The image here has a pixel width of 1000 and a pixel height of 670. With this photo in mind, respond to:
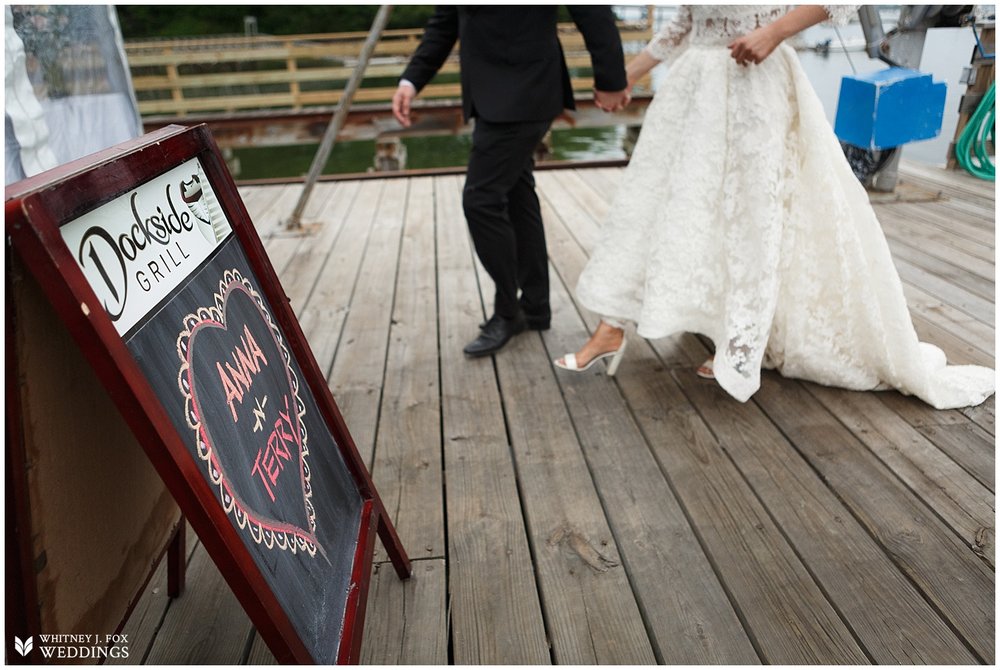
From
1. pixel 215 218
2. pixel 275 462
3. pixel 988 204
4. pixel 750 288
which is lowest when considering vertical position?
pixel 988 204

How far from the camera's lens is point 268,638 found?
0.77 metres

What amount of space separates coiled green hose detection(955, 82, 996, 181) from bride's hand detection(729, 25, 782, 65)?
362 centimetres

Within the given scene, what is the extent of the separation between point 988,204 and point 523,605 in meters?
4.06

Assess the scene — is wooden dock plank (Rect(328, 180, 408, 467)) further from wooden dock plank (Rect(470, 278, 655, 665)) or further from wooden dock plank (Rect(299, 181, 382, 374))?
wooden dock plank (Rect(470, 278, 655, 665))

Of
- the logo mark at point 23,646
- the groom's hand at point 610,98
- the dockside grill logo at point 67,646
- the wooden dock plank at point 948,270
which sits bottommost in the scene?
the wooden dock plank at point 948,270

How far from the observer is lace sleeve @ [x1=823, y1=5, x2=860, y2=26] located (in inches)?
63.4

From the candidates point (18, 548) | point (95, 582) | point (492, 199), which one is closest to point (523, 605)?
point (95, 582)

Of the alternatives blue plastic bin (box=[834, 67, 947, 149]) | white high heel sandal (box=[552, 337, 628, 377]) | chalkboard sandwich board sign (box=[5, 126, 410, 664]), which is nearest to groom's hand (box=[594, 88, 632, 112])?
white high heel sandal (box=[552, 337, 628, 377])

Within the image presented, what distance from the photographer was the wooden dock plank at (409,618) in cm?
115

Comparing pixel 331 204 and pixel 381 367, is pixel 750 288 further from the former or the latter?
pixel 331 204

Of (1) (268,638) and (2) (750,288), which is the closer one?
(1) (268,638)

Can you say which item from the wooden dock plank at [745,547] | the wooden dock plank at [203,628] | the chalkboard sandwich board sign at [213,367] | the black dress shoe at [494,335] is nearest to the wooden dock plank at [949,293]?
the wooden dock plank at [745,547]

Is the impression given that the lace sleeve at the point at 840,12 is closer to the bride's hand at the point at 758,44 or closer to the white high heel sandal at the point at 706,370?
the bride's hand at the point at 758,44

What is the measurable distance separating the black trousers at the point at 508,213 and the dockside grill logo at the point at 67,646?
1.49 metres
